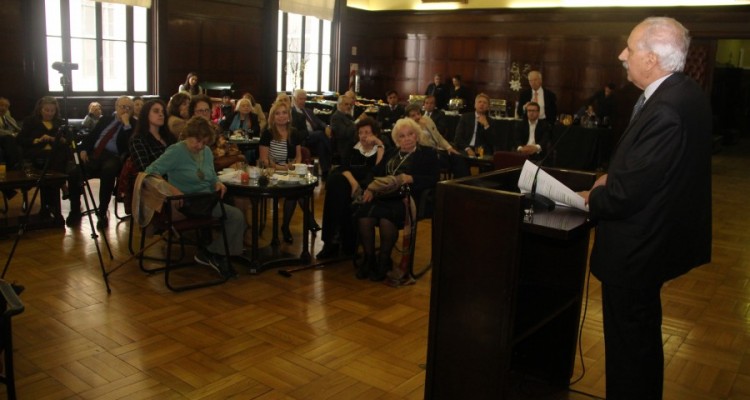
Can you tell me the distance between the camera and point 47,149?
637cm

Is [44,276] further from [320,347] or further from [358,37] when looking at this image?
[358,37]

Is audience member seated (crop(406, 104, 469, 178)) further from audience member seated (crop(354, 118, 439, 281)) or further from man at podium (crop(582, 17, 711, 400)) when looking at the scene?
man at podium (crop(582, 17, 711, 400))

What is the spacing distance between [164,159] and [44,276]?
1138 millimetres

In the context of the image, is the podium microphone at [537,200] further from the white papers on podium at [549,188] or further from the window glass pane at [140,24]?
the window glass pane at [140,24]

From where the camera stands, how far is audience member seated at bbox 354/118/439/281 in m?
4.77

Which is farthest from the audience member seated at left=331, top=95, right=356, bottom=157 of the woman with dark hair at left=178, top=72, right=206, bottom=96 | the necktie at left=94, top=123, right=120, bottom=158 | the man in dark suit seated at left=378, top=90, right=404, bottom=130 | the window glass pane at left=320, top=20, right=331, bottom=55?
the window glass pane at left=320, top=20, right=331, bottom=55

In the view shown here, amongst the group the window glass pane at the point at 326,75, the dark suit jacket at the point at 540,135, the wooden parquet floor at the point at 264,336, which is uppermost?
the window glass pane at the point at 326,75

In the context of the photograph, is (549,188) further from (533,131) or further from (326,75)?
(326,75)

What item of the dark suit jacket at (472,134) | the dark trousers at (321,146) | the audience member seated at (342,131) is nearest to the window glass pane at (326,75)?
the dark trousers at (321,146)

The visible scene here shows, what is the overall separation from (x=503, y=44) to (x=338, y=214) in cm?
1015

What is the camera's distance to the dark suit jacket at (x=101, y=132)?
6133 mm

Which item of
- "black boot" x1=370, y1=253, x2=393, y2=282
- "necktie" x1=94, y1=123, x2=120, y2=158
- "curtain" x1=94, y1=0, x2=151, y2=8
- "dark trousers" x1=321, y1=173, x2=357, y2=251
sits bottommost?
"black boot" x1=370, y1=253, x2=393, y2=282

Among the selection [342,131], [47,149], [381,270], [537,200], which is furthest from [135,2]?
[537,200]

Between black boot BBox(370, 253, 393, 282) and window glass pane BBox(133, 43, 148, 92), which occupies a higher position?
window glass pane BBox(133, 43, 148, 92)
